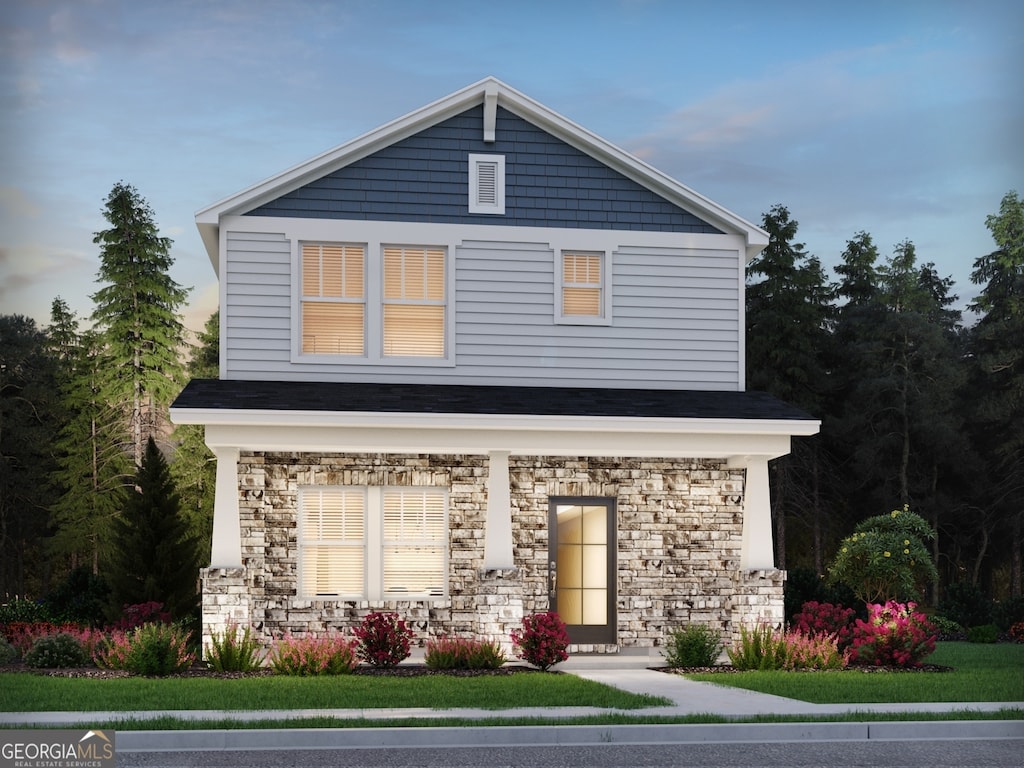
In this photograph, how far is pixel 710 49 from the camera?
632 inches

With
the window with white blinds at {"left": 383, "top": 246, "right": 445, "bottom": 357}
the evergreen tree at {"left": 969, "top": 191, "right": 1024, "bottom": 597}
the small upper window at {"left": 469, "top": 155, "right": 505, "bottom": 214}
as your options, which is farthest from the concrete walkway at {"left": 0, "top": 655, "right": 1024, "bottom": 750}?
the evergreen tree at {"left": 969, "top": 191, "right": 1024, "bottom": 597}

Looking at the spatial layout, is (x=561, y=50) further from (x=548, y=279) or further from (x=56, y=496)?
(x=56, y=496)

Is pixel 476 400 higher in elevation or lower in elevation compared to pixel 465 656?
higher

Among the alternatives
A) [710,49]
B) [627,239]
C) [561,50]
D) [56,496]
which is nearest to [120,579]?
[627,239]

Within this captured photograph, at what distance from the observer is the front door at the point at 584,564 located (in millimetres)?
19891

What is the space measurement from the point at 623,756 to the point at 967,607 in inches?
825

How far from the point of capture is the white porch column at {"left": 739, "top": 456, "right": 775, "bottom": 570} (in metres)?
19.4

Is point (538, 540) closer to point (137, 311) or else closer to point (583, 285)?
point (583, 285)

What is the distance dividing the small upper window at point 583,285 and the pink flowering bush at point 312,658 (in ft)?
21.8

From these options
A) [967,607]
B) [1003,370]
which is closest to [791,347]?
[1003,370]

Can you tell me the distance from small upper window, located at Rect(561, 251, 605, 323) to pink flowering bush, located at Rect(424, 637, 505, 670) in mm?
5858

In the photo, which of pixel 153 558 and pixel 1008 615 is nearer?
pixel 153 558

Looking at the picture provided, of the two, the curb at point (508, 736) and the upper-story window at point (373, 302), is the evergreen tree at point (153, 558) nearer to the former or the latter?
the upper-story window at point (373, 302)

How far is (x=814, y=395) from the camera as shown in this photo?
131 ft
